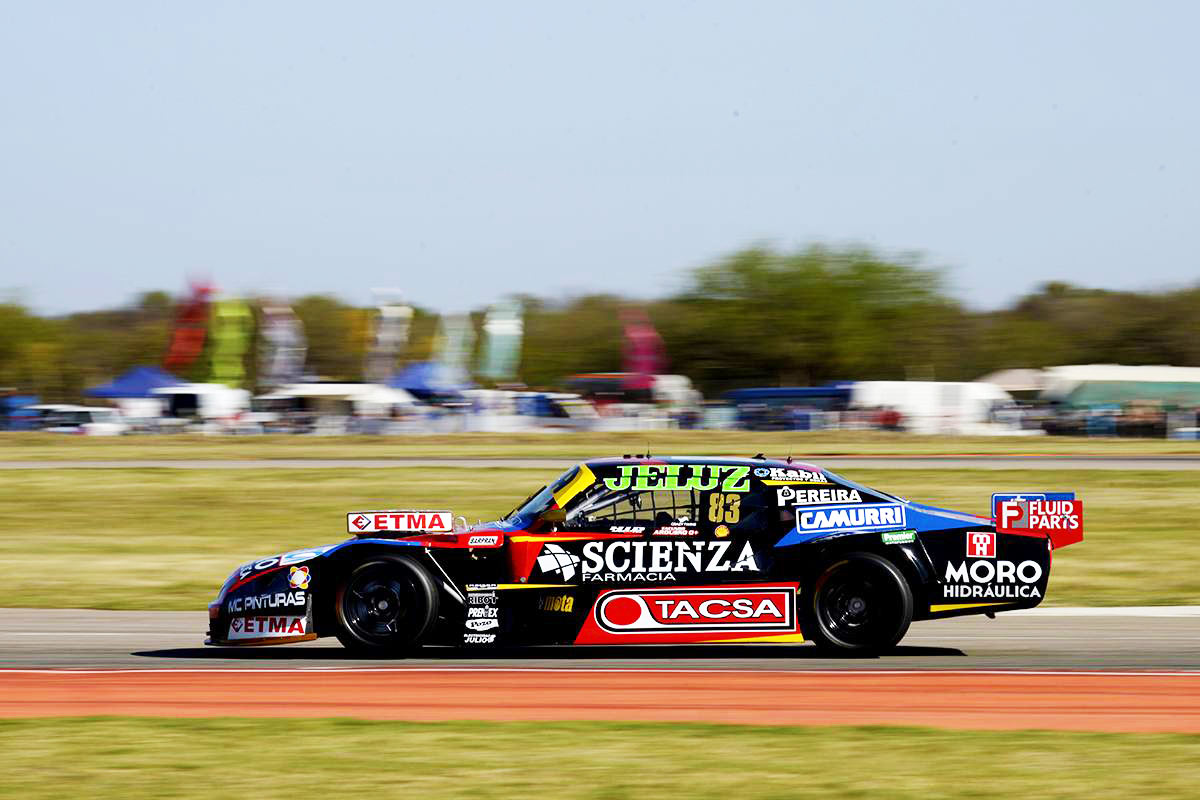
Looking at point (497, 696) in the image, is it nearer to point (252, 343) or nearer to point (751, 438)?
point (751, 438)

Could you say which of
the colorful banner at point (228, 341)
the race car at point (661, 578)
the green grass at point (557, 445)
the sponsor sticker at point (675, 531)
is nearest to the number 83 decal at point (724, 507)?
the race car at point (661, 578)

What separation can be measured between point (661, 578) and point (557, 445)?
31.3m

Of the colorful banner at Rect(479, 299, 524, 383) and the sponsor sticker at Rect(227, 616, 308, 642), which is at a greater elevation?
the colorful banner at Rect(479, 299, 524, 383)

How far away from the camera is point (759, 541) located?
9.26 m

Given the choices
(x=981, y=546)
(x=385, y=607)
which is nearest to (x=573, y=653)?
(x=385, y=607)

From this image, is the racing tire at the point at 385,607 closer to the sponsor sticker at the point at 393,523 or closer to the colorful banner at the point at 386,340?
the sponsor sticker at the point at 393,523

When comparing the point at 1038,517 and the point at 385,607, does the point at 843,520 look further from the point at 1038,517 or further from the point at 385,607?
the point at 385,607

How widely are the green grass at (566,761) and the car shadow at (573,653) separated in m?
2.24

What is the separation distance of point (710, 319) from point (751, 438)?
3213 centimetres

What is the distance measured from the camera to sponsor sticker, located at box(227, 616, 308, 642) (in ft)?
30.0

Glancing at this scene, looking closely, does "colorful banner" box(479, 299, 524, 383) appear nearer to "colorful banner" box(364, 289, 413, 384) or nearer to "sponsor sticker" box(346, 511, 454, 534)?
"colorful banner" box(364, 289, 413, 384)

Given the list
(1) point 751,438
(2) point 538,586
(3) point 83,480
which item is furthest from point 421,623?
(1) point 751,438

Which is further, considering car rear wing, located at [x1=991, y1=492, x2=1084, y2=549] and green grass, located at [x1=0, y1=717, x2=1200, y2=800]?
car rear wing, located at [x1=991, y1=492, x2=1084, y2=549]

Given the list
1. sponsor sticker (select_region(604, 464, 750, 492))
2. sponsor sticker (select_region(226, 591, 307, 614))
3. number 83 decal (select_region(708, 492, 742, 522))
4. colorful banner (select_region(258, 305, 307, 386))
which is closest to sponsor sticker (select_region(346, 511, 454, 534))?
sponsor sticker (select_region(226, 591, 307, 614))
